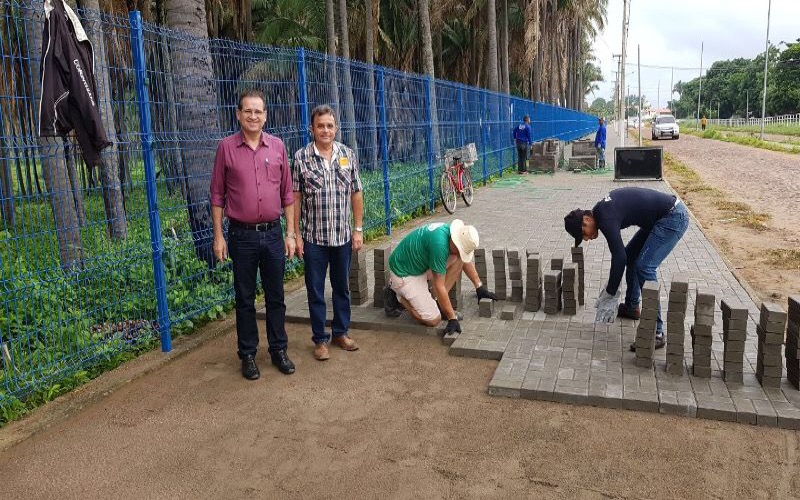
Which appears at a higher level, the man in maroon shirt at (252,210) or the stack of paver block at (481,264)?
the man in maroon shirt at (252,210)

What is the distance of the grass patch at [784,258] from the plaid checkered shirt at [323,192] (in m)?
6.02

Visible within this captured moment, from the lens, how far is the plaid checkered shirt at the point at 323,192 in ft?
15.5

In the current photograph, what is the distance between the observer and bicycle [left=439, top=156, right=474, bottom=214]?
12141mm

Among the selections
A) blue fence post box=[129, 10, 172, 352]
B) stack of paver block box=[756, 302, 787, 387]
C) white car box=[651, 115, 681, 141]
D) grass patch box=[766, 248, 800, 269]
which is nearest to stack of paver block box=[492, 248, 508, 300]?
stack of paver block box=[756, 302, 787, 387]

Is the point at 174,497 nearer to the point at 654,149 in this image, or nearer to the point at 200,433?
the point at 200,433

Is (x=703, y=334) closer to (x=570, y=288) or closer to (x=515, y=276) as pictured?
(x=570, y=288)

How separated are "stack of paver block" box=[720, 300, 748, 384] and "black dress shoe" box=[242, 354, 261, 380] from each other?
10.8 ft

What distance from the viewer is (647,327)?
14.3ft

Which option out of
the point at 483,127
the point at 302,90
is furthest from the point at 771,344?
the point at 483,127

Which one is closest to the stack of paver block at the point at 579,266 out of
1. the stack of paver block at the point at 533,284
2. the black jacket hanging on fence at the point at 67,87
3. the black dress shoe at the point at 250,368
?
the stack of paver block at the point at 533,284

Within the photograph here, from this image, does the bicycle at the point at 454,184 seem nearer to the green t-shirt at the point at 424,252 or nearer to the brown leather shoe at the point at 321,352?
the green t-shirt at the point at 424,252

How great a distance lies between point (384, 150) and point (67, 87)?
590 cm

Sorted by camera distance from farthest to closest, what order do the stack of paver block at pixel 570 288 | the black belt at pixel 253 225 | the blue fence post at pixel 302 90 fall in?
the blue fence post at pixel 302 90, the stack of paver block at pixel 570 288, the black belt at pixel 253 225

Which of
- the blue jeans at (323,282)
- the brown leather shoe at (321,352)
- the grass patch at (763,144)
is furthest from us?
the grass patch at (763,144)
